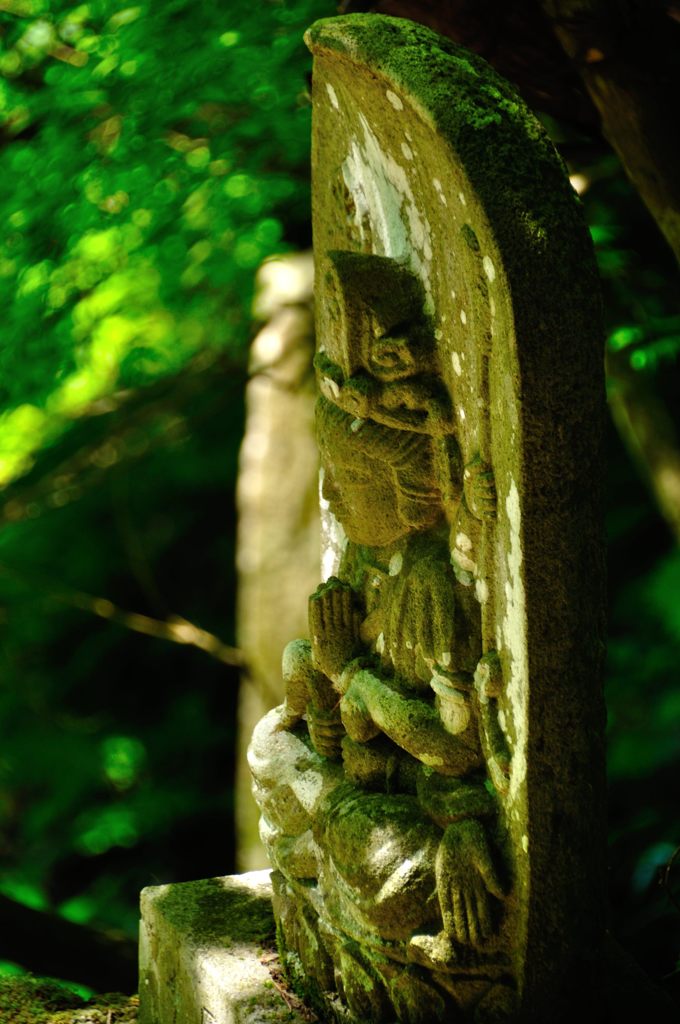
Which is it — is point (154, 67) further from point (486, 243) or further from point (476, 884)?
point (476, 884)

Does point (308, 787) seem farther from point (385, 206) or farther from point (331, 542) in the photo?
point (385, 206)

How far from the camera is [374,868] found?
2.12 m

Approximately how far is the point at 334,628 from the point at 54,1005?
1.57 m

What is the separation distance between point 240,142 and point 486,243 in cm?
237

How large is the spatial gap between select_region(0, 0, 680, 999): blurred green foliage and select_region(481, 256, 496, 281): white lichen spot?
1490mm

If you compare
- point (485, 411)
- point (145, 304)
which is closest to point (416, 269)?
point (485, 411)

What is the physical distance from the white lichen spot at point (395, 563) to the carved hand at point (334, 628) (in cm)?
16

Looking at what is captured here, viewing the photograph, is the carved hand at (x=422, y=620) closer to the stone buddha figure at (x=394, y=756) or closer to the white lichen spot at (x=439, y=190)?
the stone buddha figure at (x=394, y=756)

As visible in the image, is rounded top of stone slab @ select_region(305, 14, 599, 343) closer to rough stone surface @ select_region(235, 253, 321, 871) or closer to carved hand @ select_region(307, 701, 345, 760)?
carved hand @ select_region(307, 701, 345, 760)

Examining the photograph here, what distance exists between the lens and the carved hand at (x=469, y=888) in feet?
6.56

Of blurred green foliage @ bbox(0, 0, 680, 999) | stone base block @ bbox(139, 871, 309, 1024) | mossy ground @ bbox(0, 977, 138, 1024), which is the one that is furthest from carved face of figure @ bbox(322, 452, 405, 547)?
mossy ground @ bbox(0, 977, 138, 1024)

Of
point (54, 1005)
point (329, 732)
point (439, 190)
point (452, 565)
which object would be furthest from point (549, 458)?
Answer: point (54, 1005)

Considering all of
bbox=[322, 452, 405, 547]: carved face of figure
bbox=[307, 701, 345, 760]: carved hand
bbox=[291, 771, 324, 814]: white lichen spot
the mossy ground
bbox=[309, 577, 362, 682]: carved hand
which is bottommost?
the mossy ground

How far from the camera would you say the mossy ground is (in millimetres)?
3143
